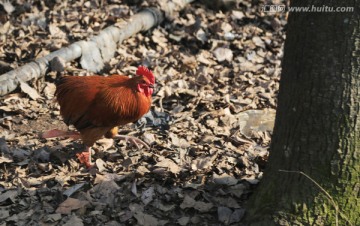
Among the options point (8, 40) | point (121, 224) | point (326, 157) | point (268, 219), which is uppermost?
point (8, 40)

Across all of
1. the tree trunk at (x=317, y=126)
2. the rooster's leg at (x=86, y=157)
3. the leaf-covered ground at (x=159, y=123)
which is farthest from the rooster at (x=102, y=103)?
the tree trunk at (x=317, y=126)

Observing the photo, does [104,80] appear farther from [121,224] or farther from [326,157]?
[326,157]

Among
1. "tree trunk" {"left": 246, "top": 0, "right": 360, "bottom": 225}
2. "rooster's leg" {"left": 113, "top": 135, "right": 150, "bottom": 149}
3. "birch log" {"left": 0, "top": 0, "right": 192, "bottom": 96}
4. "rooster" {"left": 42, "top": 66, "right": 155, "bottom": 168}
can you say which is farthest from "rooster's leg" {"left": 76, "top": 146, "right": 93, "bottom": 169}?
"tree trunk" {"left": 246, "top": 0, "right": 360, "bottom": 225}

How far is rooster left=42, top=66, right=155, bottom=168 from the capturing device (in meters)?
4.89

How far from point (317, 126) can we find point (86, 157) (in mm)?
2324

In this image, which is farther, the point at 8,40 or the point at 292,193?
the point at 8,40

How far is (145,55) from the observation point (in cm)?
700

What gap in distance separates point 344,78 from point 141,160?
7.19ft

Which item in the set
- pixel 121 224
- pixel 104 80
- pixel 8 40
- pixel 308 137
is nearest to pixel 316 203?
pixel 308 137

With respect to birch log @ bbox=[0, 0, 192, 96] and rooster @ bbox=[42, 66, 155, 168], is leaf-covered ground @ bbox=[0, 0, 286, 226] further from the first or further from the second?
rooster @ bbox=[42, 66, 155, 168]

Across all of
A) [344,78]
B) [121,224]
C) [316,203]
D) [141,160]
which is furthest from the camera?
[141,160]

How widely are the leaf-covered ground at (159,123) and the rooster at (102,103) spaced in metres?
0.29

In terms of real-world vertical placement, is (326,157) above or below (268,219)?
above

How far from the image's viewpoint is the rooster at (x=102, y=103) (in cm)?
489
